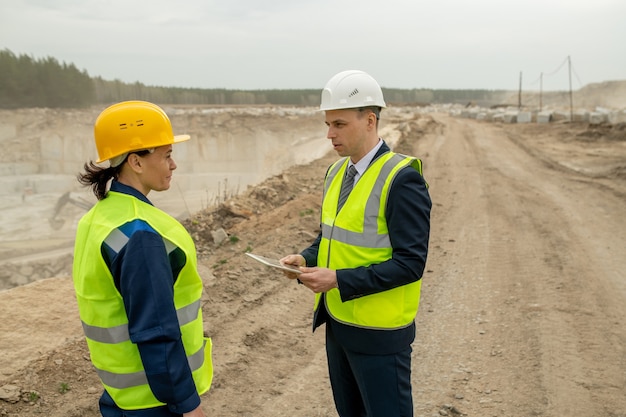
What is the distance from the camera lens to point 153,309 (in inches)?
74.5

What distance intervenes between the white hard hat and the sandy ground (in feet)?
8.09

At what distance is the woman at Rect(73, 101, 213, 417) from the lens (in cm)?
191

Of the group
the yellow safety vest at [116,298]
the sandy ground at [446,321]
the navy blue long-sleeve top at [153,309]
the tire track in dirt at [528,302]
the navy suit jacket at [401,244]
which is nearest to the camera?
the navy blue long-sleeve top at [153,309]

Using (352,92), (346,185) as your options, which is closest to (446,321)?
(346,185)

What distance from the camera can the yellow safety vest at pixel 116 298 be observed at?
2.00 m

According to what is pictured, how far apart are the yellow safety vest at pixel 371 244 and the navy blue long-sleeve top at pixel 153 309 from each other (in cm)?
89

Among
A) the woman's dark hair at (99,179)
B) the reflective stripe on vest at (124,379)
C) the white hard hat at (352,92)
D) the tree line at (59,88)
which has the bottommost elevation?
the reflective stripe on vest at (124,379)

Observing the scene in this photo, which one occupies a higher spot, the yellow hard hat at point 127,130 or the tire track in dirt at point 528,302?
the yellow hard hat at point 127,130

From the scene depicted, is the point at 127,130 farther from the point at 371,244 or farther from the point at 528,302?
the point at 528,302

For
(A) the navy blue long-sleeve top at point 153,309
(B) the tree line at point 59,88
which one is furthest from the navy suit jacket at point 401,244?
(B) the tree line at point 59,88

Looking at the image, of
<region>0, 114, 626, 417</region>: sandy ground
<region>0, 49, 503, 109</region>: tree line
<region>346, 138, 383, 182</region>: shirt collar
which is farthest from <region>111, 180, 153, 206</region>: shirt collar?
<region>0, 49, 503, 109</region>: tree line

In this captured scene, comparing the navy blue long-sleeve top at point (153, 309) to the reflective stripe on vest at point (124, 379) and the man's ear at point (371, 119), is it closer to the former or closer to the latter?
the reflective stripe on vest at point (124, 379)

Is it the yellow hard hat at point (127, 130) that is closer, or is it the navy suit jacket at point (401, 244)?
the yellow hard hat at point (127, 130)

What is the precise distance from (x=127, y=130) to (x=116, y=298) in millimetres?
632
